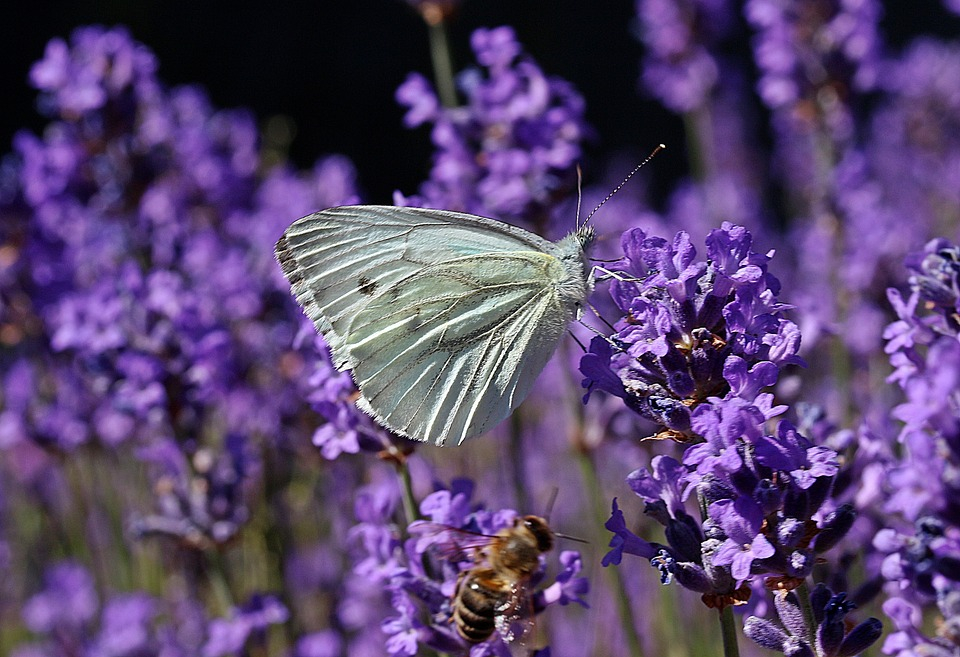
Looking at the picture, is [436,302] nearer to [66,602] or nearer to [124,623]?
[124,623]

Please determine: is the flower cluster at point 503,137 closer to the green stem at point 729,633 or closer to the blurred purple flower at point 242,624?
the blurred purple flower at point 242,624

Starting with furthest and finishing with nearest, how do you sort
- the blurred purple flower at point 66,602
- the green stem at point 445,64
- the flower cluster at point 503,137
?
the blurred purple flower at point 66,602 → the green stem at point 445,64 → the flower cluster at point 503,137

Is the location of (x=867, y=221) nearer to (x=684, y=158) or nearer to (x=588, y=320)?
(x=588, y=320)

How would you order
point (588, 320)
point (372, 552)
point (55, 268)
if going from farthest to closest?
point (588, 320) → point (55, 268) → point (372, 552)

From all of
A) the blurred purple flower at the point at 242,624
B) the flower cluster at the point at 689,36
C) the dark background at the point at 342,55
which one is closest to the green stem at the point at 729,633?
the blurred purple flower at the point at 242,624

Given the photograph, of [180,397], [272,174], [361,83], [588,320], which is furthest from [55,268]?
[361,83]

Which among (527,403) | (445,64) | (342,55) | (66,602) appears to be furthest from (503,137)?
(342,55)
